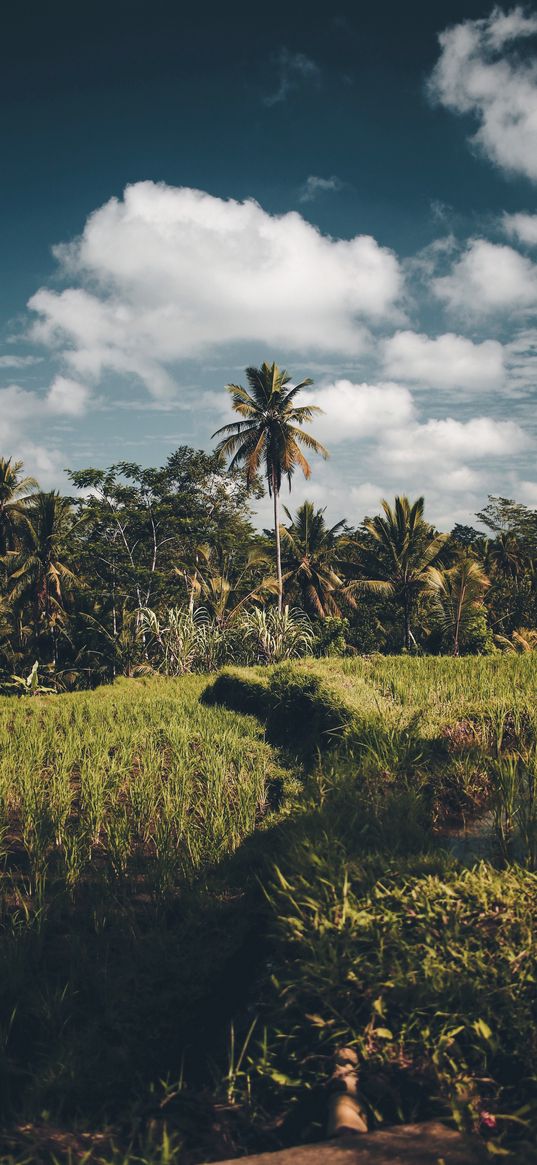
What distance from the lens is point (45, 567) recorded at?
65.5ft

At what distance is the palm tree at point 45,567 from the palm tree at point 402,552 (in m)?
9.70

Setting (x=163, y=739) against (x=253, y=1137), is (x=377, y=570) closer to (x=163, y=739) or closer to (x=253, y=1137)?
(x=163, y=739)

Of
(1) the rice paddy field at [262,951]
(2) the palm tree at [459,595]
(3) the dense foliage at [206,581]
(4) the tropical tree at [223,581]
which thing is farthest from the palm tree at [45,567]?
(1) the rice paddy field at [262,951]

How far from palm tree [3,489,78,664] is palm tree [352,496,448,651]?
31.8ft

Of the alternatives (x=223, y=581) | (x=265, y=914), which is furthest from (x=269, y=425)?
(x=265, y=914)

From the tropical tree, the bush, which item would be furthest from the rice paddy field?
the tropical tree

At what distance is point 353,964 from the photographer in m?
2.40

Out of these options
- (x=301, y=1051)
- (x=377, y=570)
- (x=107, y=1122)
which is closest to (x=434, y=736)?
(x=301, y=1051)

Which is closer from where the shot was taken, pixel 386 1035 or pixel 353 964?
pixel 386 1035

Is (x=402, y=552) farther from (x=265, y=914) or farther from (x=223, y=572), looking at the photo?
(x=265, y=914)

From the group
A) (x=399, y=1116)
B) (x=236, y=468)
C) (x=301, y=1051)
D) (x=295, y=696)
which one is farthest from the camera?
(x=236, y=468)

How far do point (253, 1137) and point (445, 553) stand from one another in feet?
77.2

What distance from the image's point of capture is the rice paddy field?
213cm

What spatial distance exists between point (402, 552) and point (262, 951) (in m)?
18.4
